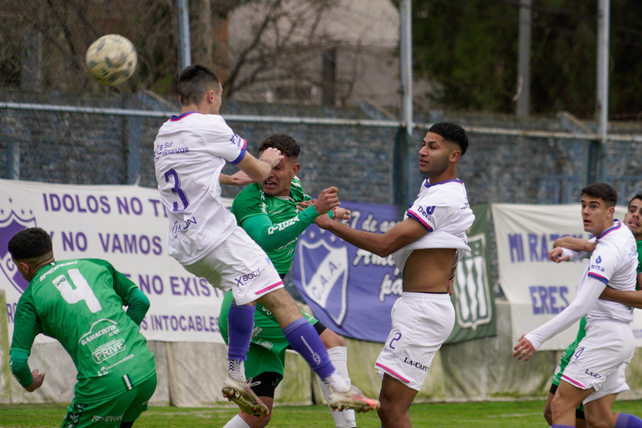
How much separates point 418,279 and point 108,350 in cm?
196

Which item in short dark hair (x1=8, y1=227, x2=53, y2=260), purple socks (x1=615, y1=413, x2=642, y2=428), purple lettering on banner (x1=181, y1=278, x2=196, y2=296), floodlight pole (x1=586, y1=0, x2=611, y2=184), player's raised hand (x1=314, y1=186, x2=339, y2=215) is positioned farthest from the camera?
floodlight pole (x1=586, y1=0, x2=611, y2=184)

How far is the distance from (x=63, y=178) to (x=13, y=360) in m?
4.69

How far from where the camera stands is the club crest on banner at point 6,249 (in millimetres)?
8203

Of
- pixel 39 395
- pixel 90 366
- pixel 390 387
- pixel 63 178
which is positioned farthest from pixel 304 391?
pixel 90 366

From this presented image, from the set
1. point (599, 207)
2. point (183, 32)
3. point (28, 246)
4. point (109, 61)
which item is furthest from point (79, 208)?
point (599, 207)

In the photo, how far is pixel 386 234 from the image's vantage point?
5.07 meters

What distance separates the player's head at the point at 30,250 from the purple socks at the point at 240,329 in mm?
1200

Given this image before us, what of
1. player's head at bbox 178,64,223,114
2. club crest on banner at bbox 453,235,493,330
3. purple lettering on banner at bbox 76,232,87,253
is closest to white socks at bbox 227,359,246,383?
player's head at bbox 178,64,223,114

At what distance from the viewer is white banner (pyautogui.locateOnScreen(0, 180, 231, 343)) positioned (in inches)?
328

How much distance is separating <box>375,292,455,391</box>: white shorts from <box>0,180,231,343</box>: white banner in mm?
4151

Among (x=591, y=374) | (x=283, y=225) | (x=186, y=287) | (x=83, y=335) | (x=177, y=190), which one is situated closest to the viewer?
(x=83, y=335)

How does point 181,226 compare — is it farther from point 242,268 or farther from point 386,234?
point 386,234

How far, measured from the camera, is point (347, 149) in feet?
33.9

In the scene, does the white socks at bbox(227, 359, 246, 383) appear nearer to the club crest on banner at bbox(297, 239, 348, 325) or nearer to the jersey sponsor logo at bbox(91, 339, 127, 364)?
the jersey sponsor logo at bbox(91, 339, 127, 364)
